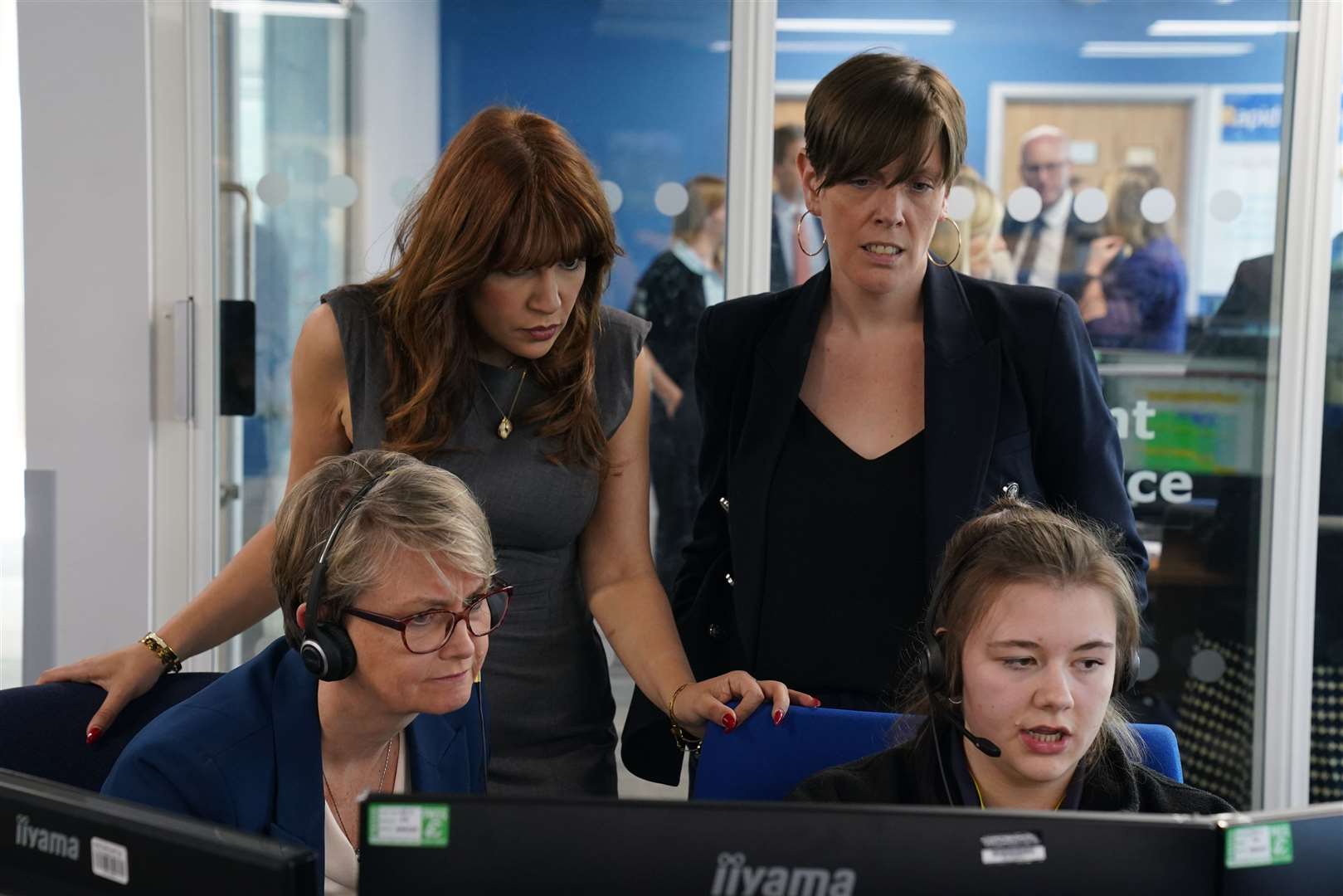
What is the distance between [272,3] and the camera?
10.4 feet

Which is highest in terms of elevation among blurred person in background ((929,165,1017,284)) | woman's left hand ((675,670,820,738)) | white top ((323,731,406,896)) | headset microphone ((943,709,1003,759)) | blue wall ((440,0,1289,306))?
blue wall ((440,0,1289,306))

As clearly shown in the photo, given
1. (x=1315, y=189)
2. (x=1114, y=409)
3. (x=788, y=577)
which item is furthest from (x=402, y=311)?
(x=1315, y=189)

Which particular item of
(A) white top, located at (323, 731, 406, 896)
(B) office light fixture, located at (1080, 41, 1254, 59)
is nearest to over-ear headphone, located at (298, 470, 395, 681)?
(A) white top, located at (323, 731, 406, 896)

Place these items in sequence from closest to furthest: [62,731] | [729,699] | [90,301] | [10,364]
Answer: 1. [62,731]
2. [729,699]
3. [90,301]
4. [10,364]

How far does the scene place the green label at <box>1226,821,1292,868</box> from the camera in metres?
0.79

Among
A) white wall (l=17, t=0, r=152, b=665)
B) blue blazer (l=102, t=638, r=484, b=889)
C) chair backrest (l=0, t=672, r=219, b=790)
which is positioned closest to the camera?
blue blazer (l=102, t=638, r=484, b=889)

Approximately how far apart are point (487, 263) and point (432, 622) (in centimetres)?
53

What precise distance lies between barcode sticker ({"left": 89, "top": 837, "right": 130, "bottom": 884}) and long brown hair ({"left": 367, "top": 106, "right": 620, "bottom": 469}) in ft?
3.11

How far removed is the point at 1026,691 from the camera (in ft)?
4.53

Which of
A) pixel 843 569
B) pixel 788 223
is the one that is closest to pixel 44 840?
pixel 843 569

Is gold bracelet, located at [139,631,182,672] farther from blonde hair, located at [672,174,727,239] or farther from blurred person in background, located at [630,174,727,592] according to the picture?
blonde hair, located at [672,174,727,239]

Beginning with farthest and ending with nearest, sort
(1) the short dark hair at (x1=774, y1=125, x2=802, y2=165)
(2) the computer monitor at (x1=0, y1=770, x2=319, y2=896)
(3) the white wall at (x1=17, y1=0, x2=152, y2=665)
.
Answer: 1. (1) the short dark hair at (x1=774, y1=125, x2=802, y2=165)
2. (3) the white wall at (x1=17, y1=0, x2=152, y2=665)
3. (2) the computer monitor at (x1=0, y1=770, x2=319, y2=896)

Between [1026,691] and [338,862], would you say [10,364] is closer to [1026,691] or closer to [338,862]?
[338,862]

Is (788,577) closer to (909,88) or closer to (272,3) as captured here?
(909,88)
